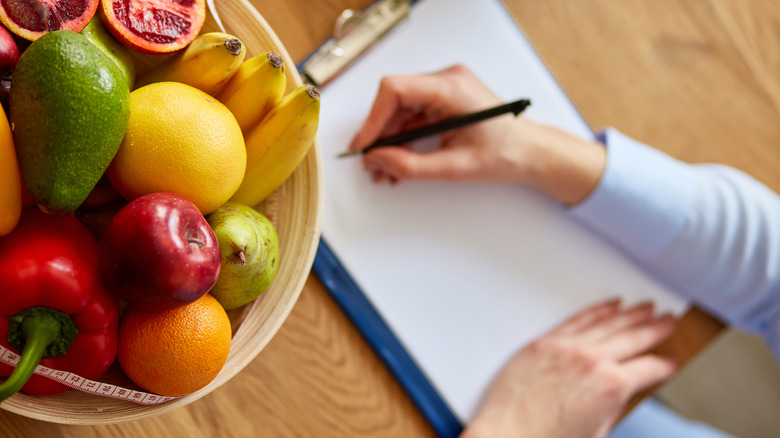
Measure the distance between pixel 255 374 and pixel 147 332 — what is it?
0.21 m

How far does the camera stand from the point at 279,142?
0.45 m

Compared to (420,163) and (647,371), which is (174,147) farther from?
(647,371)

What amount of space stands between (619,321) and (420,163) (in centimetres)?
34

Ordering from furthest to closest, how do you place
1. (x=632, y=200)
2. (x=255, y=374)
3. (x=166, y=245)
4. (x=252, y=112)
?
1. (x=632, y=200)
2. (x=255, y=374)
3. (x=252, y=112)
4. (x=166, y=245)

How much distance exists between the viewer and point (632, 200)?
27.9 inches

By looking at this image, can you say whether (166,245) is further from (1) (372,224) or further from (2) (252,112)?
(1) (372,224)

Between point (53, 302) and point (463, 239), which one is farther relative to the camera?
point (463, 239)

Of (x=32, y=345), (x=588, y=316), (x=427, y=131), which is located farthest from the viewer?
(x=588, y=316)

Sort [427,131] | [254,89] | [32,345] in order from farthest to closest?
[427,131] → [254,89] → [32,345]

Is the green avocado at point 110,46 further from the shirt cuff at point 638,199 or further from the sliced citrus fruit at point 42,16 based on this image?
the shirt cuff at point 638,199

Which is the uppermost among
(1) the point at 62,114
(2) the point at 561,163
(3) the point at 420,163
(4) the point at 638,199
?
(1) the point at 62,114

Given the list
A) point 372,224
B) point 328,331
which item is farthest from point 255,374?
point 372,224

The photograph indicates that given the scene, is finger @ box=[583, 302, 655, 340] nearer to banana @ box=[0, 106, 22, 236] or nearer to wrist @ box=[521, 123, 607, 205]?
wrist @ box=[521, 123, 607, 205]

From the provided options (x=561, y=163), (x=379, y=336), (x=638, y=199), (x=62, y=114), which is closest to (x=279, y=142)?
(x=62, y=114)
